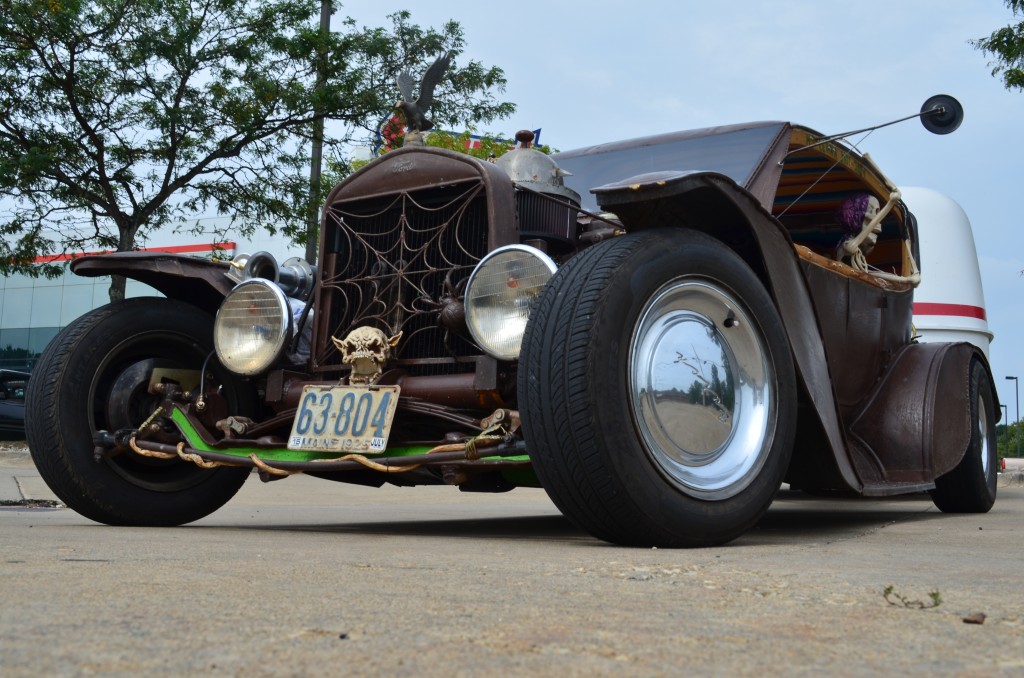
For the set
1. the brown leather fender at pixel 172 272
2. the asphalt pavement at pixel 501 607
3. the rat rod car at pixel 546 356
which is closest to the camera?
the asphalt pavement at pixel 501 607

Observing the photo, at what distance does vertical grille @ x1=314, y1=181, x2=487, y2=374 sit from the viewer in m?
4.08

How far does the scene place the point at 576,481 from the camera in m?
2.91

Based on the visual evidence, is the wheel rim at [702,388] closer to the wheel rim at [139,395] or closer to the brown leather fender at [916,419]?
the brown leather fender at [916,419]

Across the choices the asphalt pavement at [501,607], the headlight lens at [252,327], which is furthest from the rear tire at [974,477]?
the headlight lens at [252,327]

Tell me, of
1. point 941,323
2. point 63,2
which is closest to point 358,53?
point 63,2

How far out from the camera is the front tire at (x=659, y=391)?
2906mm

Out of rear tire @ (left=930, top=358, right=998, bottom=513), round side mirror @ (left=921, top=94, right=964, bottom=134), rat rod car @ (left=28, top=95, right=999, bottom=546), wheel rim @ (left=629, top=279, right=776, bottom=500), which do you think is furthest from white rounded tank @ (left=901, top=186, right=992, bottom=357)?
wheel rim @ (left=629, top=279, right=776, bottom=500)

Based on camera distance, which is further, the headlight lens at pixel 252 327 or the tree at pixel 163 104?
the tree at pixel 163 104

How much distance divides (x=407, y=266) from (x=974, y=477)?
3.29 m

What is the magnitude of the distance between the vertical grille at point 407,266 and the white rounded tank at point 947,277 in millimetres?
7388

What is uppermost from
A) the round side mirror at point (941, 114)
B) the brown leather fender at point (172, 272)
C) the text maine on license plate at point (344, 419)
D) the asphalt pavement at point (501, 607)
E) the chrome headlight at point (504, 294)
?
the round side mirror at point (941, 114)

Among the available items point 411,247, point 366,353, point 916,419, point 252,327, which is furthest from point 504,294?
point 916,419

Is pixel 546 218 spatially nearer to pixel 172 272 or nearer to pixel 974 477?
pixel 172 272

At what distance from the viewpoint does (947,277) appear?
11.7m
